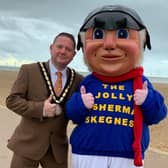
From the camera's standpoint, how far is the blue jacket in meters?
3.87

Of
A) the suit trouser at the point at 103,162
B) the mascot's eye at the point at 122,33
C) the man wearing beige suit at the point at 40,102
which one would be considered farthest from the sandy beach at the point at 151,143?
the mascot's eye at the point at 122,33

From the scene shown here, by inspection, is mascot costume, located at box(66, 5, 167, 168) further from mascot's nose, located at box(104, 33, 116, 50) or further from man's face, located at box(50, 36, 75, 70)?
man's face, located at box(50, 36, 75, 70)

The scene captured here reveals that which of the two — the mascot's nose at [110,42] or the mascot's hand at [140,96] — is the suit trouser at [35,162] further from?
the mascot's nose at [110,42]

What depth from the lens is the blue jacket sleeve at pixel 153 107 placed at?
3840mm

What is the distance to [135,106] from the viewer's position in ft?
12.7

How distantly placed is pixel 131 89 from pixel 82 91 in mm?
394

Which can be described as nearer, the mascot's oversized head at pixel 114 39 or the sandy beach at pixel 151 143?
the mascot's oversized head at pixel 114 39

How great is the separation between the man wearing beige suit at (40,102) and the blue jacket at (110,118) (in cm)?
20

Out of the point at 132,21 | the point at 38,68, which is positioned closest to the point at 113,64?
the point at 132,21

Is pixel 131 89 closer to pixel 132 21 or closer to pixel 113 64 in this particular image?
pixel 113 64

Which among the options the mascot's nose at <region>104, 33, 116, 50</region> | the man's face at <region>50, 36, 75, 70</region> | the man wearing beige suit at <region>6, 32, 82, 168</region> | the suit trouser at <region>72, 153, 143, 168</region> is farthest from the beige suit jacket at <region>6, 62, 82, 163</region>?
the mascot's nose at <region>104, 33, 116, 50</region>

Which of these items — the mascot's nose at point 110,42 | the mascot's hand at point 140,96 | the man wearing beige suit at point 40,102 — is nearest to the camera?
the mascot's hand at point 140,96

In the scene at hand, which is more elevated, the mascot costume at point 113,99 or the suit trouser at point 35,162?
the mascot costume at point 113,99

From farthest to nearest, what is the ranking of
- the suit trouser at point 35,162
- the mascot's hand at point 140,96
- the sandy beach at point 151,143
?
the sandy beach at point 151,143, the suit trouser at point 35,162, the mascot's hand at point 140,96
